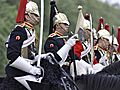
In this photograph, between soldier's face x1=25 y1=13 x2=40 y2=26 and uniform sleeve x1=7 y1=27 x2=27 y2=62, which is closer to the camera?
uniform sleeve x1=7 y1=27 x2=27 y2=62

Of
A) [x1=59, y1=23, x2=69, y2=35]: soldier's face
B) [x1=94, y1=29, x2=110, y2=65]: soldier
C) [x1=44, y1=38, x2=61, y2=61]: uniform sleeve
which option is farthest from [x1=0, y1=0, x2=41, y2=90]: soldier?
[x1=94, y1=29, x2=110, y2=65]: soldier

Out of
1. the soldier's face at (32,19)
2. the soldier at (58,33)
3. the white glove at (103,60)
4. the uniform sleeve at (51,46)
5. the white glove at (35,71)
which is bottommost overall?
the white glove at (103,60)

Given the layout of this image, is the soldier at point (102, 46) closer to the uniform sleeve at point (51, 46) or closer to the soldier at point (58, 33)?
the soldier at point (58, 33)

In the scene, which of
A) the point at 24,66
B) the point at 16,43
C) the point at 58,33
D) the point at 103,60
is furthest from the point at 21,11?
the point at 103,60

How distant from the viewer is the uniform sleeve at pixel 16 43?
7008 millimetres

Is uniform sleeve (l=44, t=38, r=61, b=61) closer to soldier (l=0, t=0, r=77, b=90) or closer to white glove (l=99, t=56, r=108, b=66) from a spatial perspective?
soldier (l=0, t=0, r=77, b=90)

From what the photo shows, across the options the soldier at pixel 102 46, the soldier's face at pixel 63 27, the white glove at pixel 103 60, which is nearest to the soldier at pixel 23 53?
the soldier's face at pixel 63 27

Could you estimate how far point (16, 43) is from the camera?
23.3ft

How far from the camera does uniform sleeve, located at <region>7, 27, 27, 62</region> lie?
23.0 feet

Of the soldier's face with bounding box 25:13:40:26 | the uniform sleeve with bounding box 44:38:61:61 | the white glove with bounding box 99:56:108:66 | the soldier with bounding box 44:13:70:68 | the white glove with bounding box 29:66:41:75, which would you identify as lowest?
the white glove with bounding box 99:56:108:66

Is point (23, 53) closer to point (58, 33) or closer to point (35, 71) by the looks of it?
point (35, 71)

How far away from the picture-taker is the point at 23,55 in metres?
7.17

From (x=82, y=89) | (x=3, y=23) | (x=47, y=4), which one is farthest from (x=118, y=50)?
(x=3, y=23)

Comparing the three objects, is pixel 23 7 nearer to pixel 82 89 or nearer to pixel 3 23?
pixel 82 89
